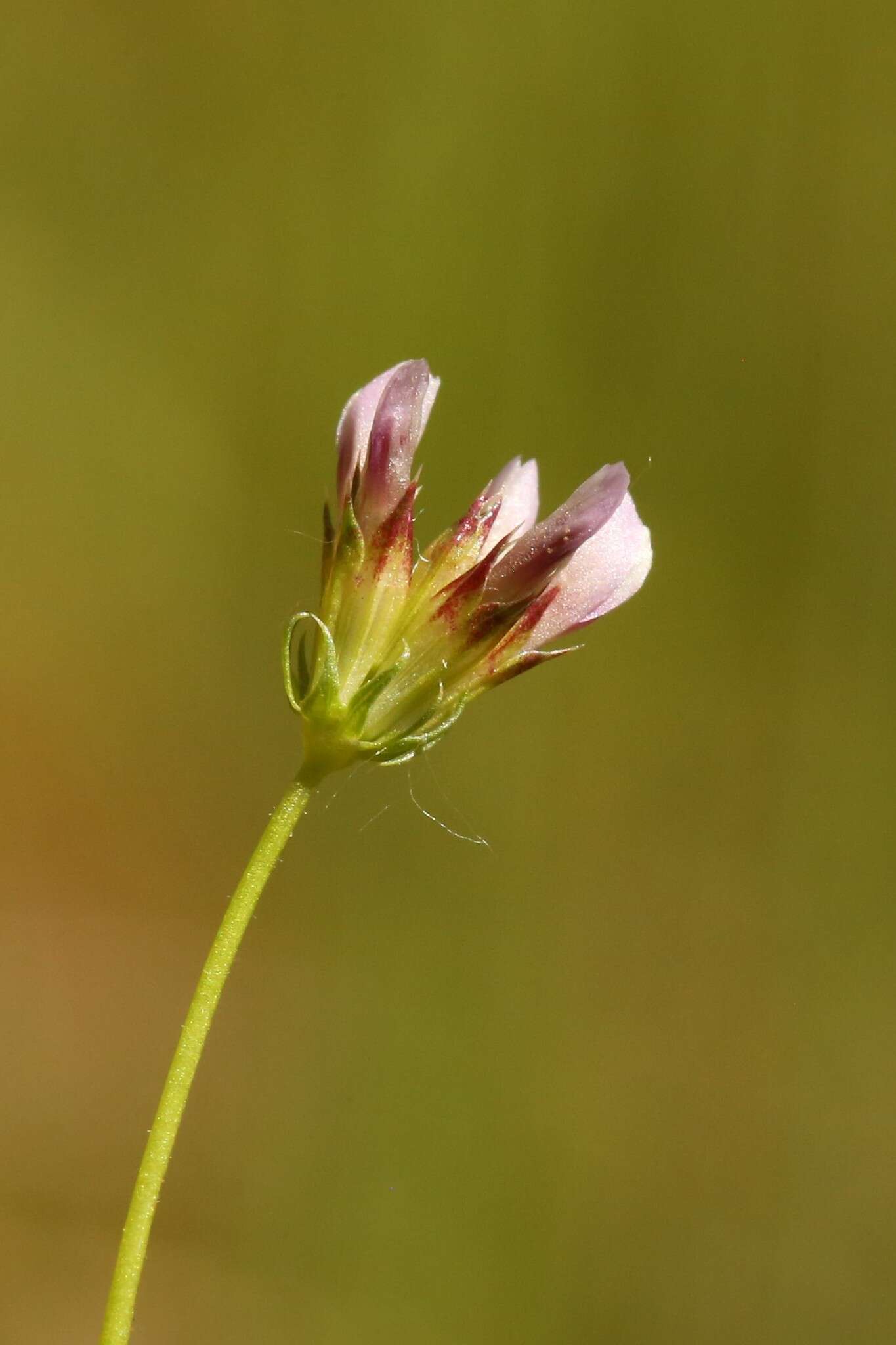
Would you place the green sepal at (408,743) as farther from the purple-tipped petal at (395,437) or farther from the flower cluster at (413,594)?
the purple-tipped petal at (395,437)

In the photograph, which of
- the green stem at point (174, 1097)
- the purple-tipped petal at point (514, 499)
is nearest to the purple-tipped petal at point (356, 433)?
the purple-tipped petal at point (514, 499)

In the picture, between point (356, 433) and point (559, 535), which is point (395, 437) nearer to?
point (356, 433)

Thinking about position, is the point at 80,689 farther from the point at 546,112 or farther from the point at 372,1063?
the point at 546,112

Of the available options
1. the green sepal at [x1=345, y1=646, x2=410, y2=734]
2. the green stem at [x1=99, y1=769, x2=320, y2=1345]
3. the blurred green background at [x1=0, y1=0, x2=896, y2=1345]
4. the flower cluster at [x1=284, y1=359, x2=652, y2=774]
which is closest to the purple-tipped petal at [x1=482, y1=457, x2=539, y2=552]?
the flower cluster at [x1=284, y1=359, x2=652, y2=774]

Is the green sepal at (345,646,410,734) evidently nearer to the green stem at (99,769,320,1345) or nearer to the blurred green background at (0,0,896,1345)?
the green stem at (99,769,320,1345)

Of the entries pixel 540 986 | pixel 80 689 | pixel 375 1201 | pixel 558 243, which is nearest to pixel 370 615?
pixel 375 1201

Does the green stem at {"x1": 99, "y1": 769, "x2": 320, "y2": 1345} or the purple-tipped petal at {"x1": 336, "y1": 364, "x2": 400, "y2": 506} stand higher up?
the purple-tipped petal at {"x1": 336, "y1": 364, "x2": 400, "y2": 506}
